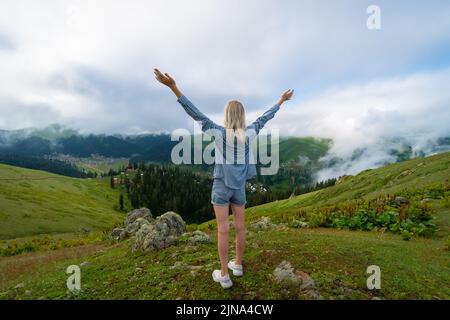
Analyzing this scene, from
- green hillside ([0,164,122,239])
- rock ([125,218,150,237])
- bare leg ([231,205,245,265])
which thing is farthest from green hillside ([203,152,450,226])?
green hillside ([0,164,122,239])

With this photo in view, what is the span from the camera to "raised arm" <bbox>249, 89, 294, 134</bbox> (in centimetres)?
964

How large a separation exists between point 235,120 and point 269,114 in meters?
1.92

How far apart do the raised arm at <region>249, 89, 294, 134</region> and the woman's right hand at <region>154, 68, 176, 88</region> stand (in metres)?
2.50

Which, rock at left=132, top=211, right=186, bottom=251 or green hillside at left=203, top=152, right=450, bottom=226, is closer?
rock at left=132, top=211, right=186, bottom=251

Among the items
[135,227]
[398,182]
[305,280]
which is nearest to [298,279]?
[305,280]

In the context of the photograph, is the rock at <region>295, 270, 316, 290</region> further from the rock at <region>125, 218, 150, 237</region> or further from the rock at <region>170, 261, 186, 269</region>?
the rock at <region>125, 218, 150, 237</region>

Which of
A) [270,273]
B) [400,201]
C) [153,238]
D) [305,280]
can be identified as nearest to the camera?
[305,280]

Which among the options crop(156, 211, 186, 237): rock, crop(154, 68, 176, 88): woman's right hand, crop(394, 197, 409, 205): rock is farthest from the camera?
crop(394, 197, 409, 205): rock

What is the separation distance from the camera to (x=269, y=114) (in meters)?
10.2

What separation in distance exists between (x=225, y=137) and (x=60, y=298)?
24.6 feet

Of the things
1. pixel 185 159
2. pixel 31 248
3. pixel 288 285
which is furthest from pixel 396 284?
pixel 31 248

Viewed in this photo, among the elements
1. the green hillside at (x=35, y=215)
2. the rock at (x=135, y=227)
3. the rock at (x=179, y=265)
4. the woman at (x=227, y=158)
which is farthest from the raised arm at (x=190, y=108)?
the green hillside at (x=35, y=215)

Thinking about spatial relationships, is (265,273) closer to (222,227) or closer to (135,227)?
(222,227)

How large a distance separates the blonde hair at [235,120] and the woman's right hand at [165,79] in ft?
5.06
